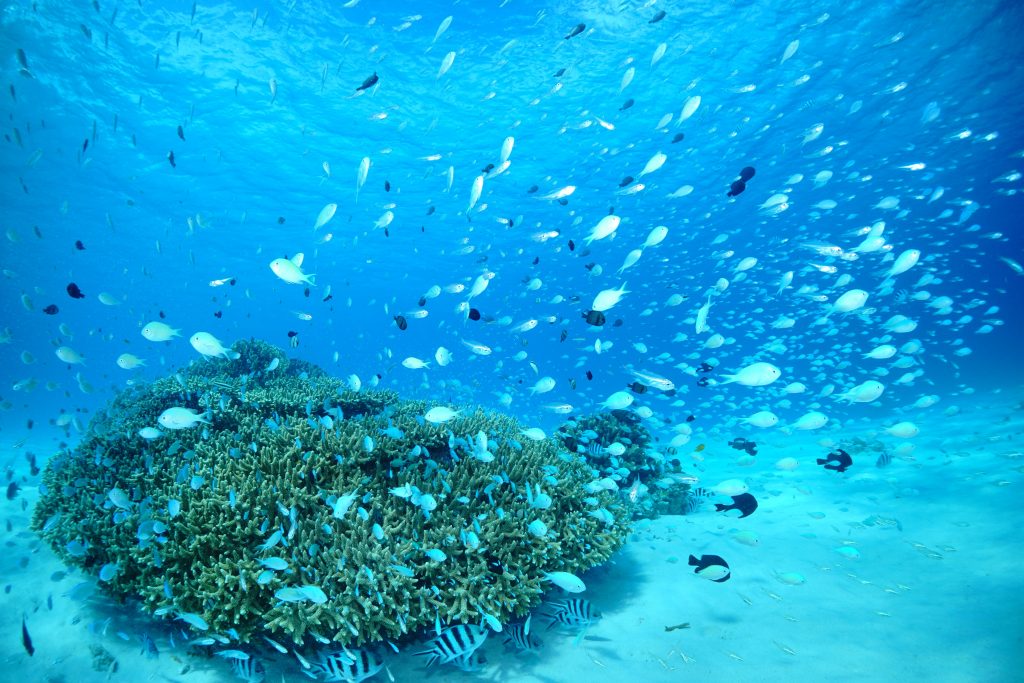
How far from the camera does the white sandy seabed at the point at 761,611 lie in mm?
4828

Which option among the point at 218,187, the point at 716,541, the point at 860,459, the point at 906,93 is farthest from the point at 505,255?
the point at 716,541

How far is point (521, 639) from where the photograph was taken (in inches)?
198

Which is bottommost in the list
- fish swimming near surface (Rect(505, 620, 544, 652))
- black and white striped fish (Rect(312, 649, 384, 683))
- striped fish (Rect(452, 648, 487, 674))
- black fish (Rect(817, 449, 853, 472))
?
black and white striped fish (Rect(312, 649, 384, 683))

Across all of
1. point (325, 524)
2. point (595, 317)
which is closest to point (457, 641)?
point (325, 524)

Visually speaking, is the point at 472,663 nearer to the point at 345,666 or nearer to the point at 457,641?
the point at 457,641

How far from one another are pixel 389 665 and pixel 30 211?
169 ft

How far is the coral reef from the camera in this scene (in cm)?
438

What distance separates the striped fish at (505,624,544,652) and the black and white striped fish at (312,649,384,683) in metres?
1.45

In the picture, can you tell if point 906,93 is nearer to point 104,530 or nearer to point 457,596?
point 457,596

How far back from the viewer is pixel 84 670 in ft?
15.4

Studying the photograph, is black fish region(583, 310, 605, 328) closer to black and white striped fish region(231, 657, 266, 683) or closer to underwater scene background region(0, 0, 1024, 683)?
underwater scene background region(0, 0, 1024, 683)

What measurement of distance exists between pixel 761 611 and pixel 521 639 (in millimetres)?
3636

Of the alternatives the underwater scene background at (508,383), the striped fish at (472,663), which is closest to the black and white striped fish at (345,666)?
the underwater scene background at (508,383)

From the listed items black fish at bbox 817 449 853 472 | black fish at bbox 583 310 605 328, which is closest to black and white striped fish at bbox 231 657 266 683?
black fish at bbox 583 310 605 328
